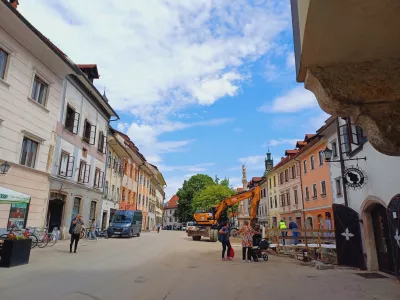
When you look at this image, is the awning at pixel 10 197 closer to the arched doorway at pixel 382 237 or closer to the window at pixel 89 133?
the arched doorway at pixel 382 237

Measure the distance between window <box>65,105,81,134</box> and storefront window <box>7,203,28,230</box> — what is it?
689cm

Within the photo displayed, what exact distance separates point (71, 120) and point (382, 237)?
776 inches

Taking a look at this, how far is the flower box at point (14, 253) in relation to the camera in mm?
9078

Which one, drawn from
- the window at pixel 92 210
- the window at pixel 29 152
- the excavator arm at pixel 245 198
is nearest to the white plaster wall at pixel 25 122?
the window at pixel 29 152

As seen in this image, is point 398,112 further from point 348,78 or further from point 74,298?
point 74,298

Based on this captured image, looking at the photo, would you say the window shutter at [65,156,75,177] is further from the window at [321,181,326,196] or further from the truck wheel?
the window at [321,181,326,196]

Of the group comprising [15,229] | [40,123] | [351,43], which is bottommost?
[15,229]

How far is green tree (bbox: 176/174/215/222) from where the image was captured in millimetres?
71000

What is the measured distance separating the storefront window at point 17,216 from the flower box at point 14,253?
5.73 metres

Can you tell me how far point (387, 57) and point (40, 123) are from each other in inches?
695

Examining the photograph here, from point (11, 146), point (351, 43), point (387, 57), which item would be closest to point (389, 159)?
point (387, 57)

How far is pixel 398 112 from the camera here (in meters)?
4.43

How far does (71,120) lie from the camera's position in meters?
21.2

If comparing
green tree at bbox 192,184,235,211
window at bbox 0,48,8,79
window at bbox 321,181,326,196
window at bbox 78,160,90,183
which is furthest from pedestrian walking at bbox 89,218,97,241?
green tree at bbox 192,184,235,211
